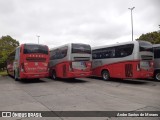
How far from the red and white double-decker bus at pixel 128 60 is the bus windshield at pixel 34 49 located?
524cm

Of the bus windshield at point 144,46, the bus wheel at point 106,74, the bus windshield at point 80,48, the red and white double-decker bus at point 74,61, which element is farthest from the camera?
the bus wheel at point 106,74

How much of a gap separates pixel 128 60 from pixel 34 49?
7.46 m

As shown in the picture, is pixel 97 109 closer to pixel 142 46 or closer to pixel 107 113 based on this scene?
pixel 107 113

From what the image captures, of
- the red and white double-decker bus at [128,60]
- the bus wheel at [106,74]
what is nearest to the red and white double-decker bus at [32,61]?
the bus wheel at [106,74]

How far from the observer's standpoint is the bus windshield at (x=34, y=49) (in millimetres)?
13810

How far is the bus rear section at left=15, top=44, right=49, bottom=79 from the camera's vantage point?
13.6m

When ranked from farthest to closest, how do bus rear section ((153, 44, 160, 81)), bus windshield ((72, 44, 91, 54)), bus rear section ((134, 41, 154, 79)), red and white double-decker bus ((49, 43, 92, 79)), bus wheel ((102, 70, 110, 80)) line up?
bus wheel ((102, 70, 110, 80)), bus rear section ((153, 44, 160, 81)), bus windshield ((72, 44, 91, 54)), red and white double-decker bus ((49, 43, 92, 79)), bus rear section ((134, 41, 154, 79))

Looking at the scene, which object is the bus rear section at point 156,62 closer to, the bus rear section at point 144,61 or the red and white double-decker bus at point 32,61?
the bus rear section at point 144,61

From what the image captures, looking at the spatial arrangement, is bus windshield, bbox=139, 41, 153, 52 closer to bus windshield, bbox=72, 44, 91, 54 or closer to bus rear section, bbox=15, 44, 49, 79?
bus windshield, bbox=72, 44, 91, 54

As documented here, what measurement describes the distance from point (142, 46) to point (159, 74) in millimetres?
3543

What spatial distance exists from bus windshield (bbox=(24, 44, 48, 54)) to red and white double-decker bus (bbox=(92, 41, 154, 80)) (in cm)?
524

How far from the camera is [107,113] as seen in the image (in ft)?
19.0

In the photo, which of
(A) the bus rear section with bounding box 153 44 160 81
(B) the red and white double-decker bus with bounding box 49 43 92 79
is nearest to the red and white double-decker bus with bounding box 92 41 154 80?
(A) the bus rear section with bounding box 153 44 160 81

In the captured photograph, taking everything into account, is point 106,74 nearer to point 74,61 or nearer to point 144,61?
point 74,61
